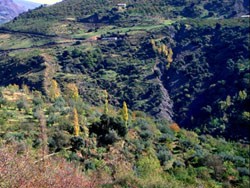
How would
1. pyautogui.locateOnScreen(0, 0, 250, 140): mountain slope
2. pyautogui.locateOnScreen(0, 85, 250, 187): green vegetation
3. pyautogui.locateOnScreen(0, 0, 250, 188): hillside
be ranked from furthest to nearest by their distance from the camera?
pyautogui.locateOnScreen(0, 0, 250, 140): mountain slope → pyautogui.locateOnScreen(0, 85, 250, 187): green vegetation → pyautogui.locateOnScreen(0, 0, 250, 188): hillside

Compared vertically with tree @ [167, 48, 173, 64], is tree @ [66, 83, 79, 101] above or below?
above

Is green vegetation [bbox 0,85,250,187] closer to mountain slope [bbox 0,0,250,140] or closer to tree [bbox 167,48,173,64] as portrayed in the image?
mountain slope [bbox 0,0,250,140]

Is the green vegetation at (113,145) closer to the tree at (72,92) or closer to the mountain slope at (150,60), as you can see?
the tree at (72,92)

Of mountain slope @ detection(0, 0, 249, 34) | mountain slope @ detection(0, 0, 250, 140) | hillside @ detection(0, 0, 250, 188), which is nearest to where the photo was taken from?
hillside @ detection(0, 0, 250, 188)

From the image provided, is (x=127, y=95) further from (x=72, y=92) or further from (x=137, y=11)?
(x=137, y=11)

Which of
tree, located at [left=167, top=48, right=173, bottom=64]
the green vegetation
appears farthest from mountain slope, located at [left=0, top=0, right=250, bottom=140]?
the green vegetation

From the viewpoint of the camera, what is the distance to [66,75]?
56156mm

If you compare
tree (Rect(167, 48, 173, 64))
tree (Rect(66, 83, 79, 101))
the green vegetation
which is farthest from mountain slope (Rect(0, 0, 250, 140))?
the green vegetation

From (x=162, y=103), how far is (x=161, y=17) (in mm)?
32709

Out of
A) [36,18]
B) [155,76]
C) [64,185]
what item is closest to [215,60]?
[155,76]

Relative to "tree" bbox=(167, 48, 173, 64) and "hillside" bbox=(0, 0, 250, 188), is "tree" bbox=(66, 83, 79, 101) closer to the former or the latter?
"hillside" bbox=(0, 0, 250, 188)

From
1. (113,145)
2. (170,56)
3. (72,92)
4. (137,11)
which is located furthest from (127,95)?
(137,11)

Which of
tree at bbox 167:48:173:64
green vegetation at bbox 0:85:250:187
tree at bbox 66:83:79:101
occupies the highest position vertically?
green vegetation at bbox 0:85:250:187

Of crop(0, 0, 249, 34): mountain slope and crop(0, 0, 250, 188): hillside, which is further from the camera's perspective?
crop(0, 0, 249, 34): mountain slope
